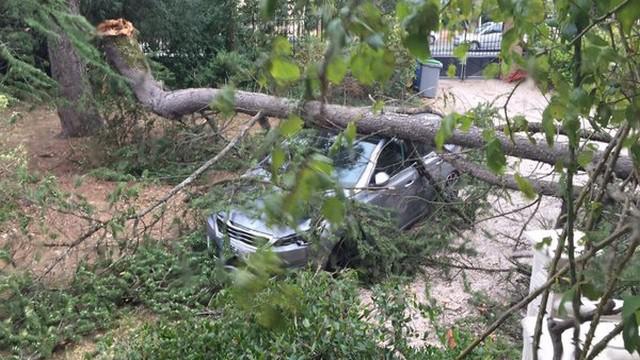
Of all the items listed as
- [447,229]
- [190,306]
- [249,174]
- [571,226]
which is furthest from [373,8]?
[447,229]

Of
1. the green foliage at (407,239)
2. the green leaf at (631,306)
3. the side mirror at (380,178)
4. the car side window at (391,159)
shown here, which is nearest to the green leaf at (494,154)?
the green leaf at (631,306)

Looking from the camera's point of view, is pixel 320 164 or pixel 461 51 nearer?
pixel 320 164

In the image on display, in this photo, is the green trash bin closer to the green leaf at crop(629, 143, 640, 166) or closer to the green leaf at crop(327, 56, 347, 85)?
the green leaf at crop(629, 143, 640, 166)

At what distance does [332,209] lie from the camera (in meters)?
0.88

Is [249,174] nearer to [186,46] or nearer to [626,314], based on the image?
[626,314]

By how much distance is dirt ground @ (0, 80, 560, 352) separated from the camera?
234 inches

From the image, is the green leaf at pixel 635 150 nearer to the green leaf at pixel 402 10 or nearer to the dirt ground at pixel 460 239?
the green leaf at pixel 402 10

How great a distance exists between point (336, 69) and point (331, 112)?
4.22m

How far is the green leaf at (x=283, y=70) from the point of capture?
0.90 meters

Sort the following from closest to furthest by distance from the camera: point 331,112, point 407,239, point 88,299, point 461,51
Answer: point 461,51 < point 331,112 < point 88,299 < point 407,239

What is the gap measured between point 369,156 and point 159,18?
6743mm

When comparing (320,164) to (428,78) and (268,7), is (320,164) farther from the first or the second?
(428,78)

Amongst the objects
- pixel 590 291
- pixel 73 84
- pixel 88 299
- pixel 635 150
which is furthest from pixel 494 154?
pixel 73 84

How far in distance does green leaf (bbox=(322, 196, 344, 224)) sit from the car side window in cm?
619
